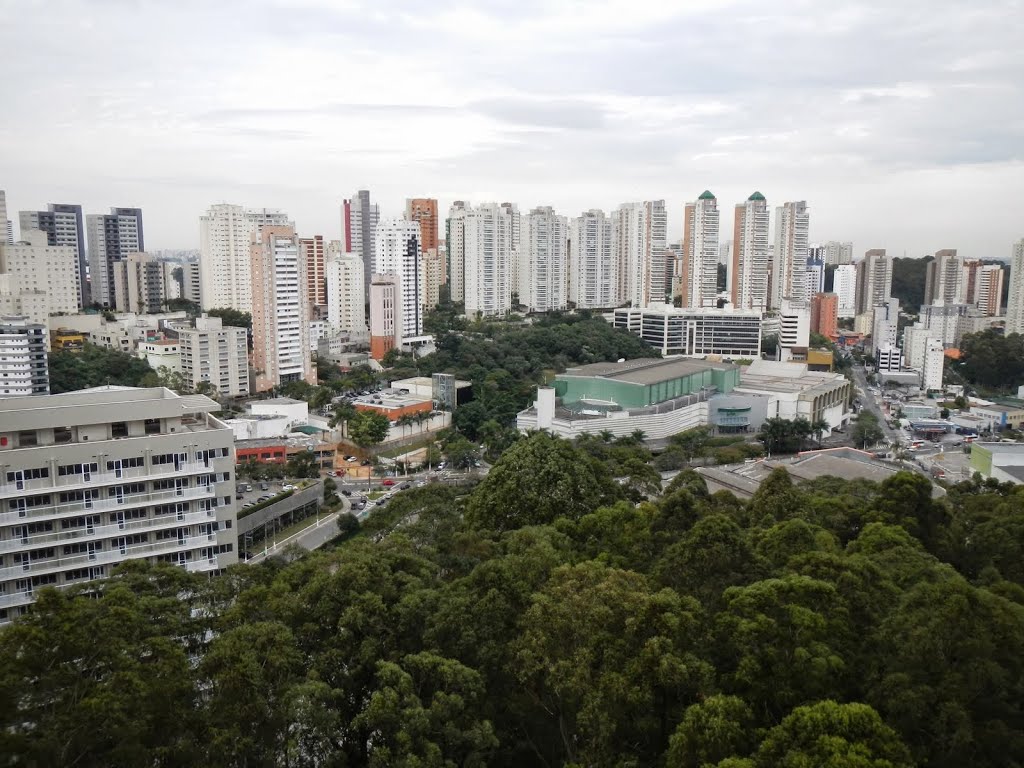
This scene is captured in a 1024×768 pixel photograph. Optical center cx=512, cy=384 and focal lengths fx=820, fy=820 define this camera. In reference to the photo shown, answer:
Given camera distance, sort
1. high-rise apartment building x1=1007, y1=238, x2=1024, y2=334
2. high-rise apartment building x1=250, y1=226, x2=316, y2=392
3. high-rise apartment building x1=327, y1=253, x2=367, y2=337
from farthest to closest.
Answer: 1. high-rise apartment building x1=1007, y1=238, x2=1024, y2=334
2. high-rise apartment building x1=327, y1=253, x2=367, y2=337
3. high-rise apartment building x1=250, y1=226, x2=316, y2=392

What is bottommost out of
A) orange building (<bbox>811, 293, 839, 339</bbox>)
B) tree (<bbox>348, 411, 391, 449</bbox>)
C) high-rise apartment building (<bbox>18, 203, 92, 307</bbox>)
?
tree (<bbox>348, 411, 391, 449</bbox>)

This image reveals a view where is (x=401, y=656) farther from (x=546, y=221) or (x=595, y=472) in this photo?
(x=546, y=221)

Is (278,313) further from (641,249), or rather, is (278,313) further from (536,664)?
(536,664)

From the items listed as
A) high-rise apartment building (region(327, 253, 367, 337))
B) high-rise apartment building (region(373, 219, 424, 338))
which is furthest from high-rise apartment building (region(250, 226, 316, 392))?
high-rise apartment building (region(327, 253, 367, 337))

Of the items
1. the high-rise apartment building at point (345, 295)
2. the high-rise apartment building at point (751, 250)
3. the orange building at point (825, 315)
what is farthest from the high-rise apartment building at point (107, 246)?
the orange building at point (825, 315)

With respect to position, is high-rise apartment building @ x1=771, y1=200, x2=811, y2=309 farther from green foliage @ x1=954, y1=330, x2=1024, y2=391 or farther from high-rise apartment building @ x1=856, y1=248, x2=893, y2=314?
green foliage @ x1=954, y1=330, x2=1024, y2=391
